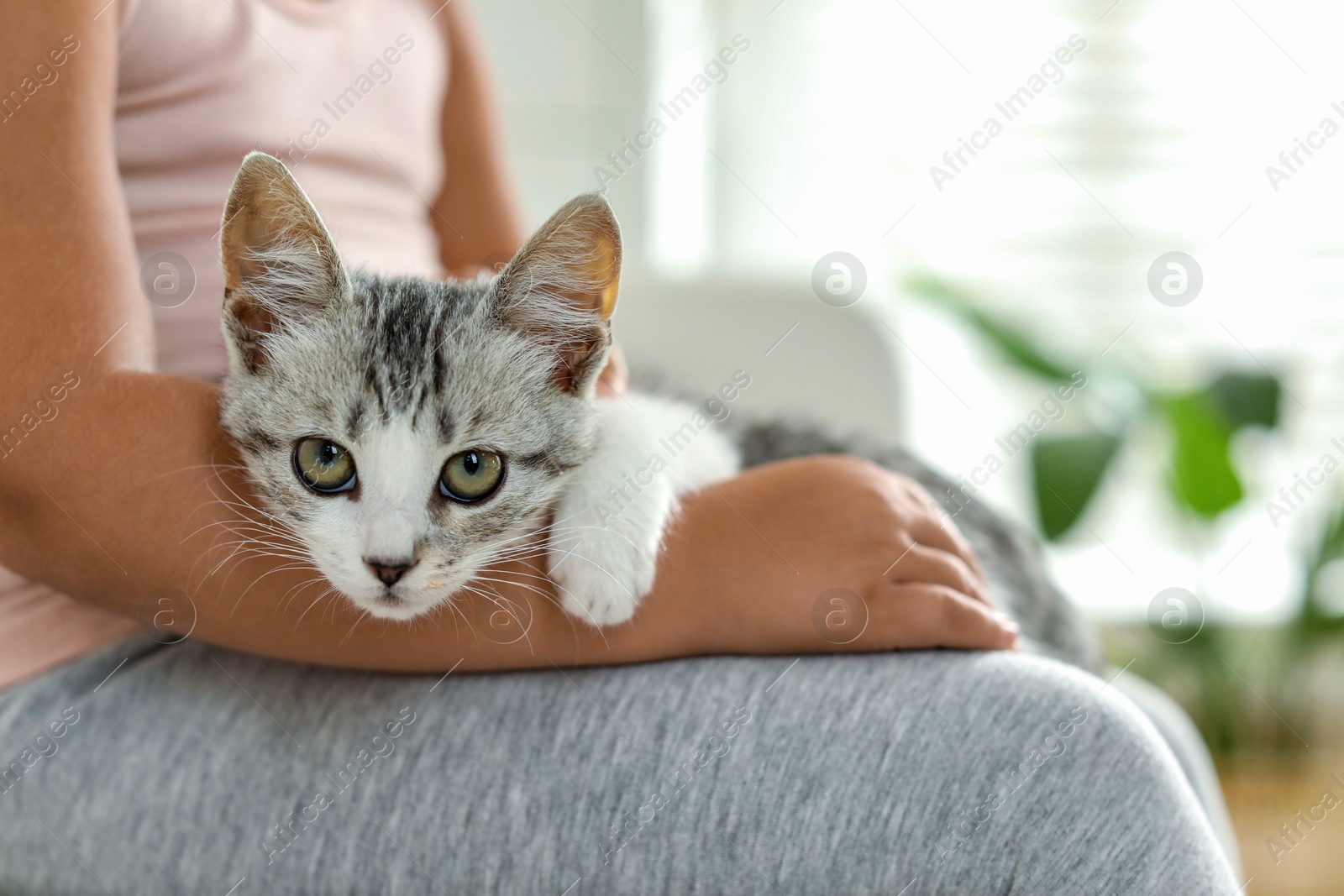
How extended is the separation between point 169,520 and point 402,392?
0.19 m

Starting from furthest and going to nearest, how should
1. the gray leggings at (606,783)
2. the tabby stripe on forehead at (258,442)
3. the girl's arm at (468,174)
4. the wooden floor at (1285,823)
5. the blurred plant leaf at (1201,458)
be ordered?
1. the wooden floor at (1285,823)
2. the blurred plant leaf at (1201,458)
3. the girl's arm at (468,174)
4. the tabby stripe on forehead at (258,442)
5. the gray leggings at (606,783)

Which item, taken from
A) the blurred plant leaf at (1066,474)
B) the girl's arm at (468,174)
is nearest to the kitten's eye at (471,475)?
the girl's arm at (468,174)

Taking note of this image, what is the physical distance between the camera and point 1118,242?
230 centimetres

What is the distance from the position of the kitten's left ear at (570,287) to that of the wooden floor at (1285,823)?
197 cm

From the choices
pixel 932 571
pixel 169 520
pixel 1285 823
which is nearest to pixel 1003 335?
pixel 1285 823

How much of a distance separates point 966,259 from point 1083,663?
4.68ft

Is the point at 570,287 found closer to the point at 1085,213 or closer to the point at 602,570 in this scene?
the point at 602,570

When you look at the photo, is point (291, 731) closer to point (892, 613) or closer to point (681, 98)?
point (892, 613)

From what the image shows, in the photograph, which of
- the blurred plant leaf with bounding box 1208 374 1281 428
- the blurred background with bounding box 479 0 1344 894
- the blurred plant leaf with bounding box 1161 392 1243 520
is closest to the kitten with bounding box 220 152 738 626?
the blurred background with bounding box 479 0 1344 894

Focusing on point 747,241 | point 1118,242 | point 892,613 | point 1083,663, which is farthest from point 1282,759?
point 892,613

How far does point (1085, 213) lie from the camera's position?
230 centimetres

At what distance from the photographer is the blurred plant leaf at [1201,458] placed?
1.90 meters

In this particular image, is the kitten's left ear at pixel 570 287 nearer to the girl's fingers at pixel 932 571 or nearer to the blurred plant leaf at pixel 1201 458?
the girl's fingers at pixel 932 571

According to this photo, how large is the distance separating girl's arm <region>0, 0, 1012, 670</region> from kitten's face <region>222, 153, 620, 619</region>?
5cm
